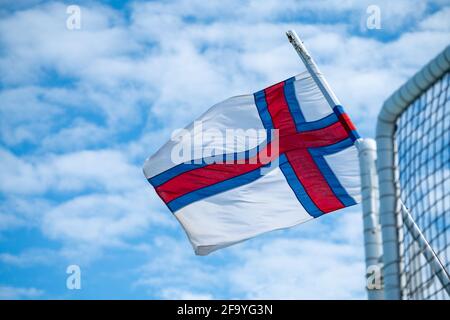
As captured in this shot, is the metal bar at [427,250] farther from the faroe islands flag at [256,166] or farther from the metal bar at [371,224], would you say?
the faroe islands flag at [256,166]

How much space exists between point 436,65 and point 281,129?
7.38 metres

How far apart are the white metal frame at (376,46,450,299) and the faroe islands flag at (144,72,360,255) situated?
533 centimetres

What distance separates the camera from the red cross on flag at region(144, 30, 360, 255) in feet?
52.7

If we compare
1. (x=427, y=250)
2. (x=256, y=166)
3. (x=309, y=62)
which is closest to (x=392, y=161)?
(x=427, y=250)

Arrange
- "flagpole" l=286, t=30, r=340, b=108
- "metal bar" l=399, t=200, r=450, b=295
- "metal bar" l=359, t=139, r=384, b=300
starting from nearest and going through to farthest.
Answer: "metal bar" l=399, t=200, r=450, b=295 < "metal bar" l=359, t=139, r=384, b=300 < "flagpole" l=286, t=30, r=340, b=108

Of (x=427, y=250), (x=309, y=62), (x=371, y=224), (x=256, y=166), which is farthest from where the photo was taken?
(x=256, y=166)

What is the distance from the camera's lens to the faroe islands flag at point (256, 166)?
1611cm

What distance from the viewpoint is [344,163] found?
15.8 meters

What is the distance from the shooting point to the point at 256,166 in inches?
659

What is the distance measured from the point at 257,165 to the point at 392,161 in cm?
654

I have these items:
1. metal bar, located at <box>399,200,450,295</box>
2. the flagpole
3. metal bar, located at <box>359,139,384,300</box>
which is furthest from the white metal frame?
the flagpole

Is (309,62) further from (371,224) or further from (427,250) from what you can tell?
(427,250)

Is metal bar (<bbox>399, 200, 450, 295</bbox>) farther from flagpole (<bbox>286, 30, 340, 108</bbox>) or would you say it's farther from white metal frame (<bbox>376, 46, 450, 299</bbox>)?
flagpole (<bbox>286, 30, 340, 108</bbox>)
